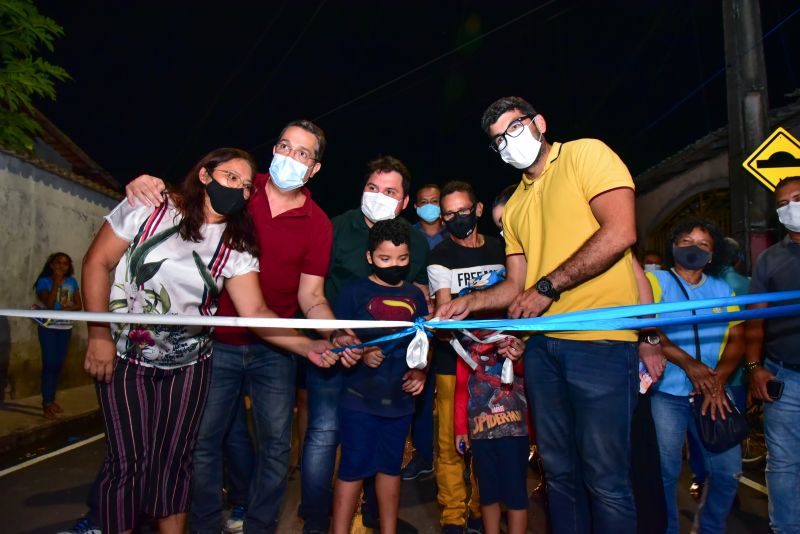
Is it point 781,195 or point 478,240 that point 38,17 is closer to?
point 478,240

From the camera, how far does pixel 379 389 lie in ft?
11.1

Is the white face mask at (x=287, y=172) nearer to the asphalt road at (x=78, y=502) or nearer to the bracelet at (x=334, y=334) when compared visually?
the bracelet at (x=334, y=334)

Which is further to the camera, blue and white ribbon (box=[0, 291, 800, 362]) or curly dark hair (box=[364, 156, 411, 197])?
curly dark hair (box=[364, 156, 411, 197])

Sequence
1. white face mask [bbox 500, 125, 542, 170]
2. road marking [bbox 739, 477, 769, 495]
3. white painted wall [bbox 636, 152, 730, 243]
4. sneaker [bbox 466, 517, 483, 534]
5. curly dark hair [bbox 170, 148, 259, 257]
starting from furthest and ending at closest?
white painted wall [bbox 636, 152, 730, 243] < road marking [bbox 739, 477, 769, 495] < sneaker [bbox 466, 517, 483, 534] < white face mask [bbox 500, 125, 542, 170] < curly dark hair [bbox 170, 148, 259, 257]

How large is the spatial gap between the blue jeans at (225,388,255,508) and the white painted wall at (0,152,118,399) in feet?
23.9

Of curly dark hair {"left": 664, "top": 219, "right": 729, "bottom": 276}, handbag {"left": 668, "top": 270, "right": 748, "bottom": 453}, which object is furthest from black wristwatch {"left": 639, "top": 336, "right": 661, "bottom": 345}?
curly dark hair {"left": 664, "top": 219, "right": 729, "bottom": 276}

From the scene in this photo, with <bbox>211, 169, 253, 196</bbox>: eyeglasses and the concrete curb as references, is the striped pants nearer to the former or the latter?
<bbox>211, 169, 253, 196</bbox>: eyeglasses

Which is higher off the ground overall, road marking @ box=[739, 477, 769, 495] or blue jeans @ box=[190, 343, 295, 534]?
blue jeans @ box=[190, 343, 295, 534]

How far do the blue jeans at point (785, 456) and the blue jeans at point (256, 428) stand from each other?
2.76 meters

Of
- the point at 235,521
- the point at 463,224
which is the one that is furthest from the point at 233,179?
the point at 235,521

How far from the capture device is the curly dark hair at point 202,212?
9.27ft

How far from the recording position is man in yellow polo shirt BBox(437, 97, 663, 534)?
262cm

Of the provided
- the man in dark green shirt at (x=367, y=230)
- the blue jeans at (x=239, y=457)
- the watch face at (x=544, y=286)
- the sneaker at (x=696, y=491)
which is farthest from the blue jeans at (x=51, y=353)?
the sneaker at (x=696, y=491)

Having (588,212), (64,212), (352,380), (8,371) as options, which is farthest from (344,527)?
(64,212)
